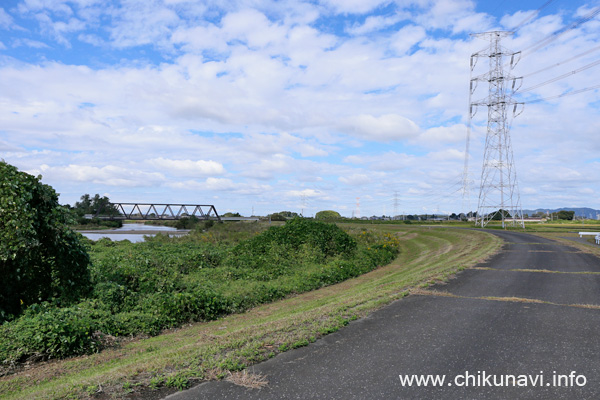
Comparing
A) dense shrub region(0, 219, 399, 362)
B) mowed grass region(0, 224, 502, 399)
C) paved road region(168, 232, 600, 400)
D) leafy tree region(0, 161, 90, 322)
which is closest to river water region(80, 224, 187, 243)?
dense shrub region(0, 219, 399, 362)

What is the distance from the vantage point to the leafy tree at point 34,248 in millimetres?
8516

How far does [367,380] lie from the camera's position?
490 centimetres

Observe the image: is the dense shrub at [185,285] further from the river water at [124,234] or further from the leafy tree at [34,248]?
the river water at [124,234]

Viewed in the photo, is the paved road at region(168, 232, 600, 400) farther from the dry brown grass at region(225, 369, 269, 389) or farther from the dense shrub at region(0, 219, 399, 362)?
the dense shrub at region(0, 219, 399, 362)

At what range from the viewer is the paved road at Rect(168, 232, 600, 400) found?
4633 mm

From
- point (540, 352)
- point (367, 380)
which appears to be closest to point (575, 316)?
point (540, 352)

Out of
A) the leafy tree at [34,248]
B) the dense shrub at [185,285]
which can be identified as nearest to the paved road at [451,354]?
the dense shrub at [185,285]

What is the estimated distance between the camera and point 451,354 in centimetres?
573

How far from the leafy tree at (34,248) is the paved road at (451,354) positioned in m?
6.35

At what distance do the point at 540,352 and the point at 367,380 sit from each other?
2838 mm

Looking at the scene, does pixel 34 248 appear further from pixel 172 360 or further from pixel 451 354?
pixel 451 354

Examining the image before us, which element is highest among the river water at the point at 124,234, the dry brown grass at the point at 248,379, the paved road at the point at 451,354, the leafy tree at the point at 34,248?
the leafy tree at the point at 34,248

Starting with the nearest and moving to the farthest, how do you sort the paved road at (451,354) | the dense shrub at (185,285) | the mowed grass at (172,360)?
1. the paved road at (451,354)
2. the mowed grass at (172,360)
3. the dense shrub at (185,285)

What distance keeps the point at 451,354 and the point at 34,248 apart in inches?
360
